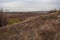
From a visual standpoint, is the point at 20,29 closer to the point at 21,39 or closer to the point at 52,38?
the point at 21,39

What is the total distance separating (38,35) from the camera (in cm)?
2427

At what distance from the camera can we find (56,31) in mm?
24297

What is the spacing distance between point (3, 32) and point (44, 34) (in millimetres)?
4760

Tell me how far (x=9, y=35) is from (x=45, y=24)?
4.27m

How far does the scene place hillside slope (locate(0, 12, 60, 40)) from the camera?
24000 mm

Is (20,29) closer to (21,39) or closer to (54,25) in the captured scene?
(21,39)

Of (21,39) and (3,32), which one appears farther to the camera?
(3,32)

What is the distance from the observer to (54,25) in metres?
25.1

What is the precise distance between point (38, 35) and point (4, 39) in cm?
372

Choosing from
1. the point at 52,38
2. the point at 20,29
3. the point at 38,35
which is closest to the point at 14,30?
the point at 20,29

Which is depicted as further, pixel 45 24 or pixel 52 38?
pixel 45 24

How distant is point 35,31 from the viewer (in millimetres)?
24594

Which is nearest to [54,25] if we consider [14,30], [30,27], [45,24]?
[45,24]

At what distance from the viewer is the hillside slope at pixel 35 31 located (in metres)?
24.0
